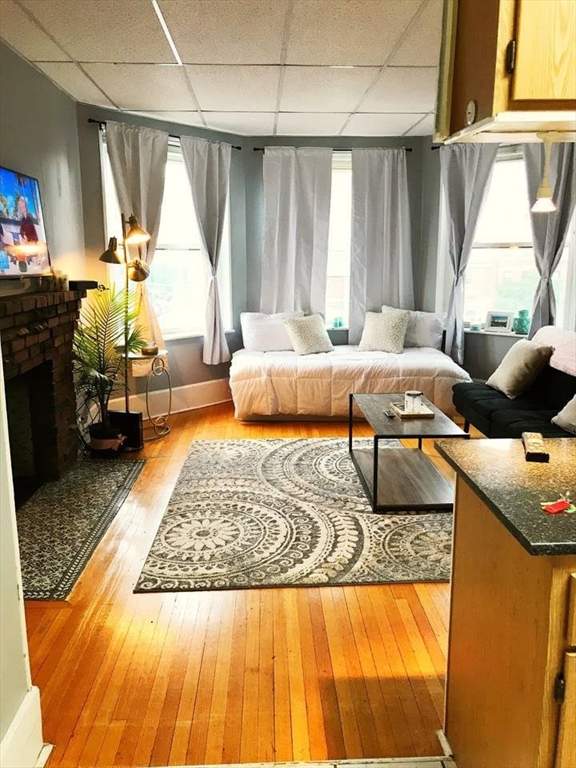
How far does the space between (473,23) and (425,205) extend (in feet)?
16.5

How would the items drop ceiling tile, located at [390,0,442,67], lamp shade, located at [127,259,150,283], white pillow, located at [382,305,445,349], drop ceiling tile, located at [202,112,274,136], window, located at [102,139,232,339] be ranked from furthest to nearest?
white pillow, located at [382,305,445,349] < window, located at [102,139,232,339] < drop ceiling tile, located at [202,112,274,136] < lamp shade, located at [127,259,150,283] < drop ceiling tile, located at [390,0,442,67]

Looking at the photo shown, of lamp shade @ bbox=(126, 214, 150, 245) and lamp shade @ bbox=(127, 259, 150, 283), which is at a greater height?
lamp shade @ bbox=(126, 214, 150, 245)

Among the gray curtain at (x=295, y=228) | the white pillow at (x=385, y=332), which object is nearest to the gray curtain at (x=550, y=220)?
the white pillow at (x=385, y=332)

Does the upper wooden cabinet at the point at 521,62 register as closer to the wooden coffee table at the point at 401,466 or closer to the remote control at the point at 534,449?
the remote control at the point at 534,449

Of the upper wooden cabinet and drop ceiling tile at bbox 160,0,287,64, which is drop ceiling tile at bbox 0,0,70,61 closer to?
drop ceiling tile at bbox 160,0,287,64

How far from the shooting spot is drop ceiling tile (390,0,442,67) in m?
3.02

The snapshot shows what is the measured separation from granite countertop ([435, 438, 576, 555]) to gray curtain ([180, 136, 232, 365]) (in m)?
4.20

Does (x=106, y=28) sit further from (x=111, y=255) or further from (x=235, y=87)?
(x=111, y=255)

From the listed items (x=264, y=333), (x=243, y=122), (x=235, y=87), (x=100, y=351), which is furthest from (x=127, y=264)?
(x=243, y=122)

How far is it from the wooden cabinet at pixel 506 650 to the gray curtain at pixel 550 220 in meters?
4.02

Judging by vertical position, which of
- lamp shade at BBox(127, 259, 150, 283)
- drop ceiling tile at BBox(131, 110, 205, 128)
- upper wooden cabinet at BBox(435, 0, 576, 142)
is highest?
drop ceiling tile at BBox(131, 110, 205, 128)

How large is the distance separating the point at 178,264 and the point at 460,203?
8.86 ft

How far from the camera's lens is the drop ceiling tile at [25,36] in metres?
2.98

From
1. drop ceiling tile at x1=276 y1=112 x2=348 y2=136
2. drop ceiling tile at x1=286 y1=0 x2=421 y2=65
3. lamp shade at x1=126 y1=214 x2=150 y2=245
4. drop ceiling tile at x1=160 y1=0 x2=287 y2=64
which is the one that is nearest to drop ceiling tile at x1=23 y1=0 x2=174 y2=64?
drop ceiling tile at x1=160 y1=0 x2=287 y2=64
